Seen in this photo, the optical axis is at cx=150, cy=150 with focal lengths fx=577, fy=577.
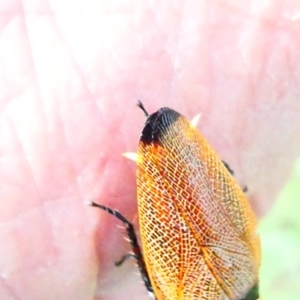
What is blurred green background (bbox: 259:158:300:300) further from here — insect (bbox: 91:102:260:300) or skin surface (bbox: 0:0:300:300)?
insect (bbox: 91:102:260:300)

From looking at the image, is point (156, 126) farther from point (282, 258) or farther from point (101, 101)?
point (282, 258)

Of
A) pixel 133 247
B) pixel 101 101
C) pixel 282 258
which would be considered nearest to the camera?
pixel 101 101

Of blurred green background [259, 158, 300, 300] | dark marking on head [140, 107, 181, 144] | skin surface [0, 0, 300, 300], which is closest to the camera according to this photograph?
skin surface [0, 0, 300, 300]

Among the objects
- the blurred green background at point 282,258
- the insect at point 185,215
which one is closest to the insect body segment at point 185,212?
the insect at point 185,215

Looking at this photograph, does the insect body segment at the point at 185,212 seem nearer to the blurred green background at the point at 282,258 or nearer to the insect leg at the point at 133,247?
the insect leg at the point at 133,247

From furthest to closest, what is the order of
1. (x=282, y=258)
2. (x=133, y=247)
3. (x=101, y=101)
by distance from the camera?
(x=282, y=258), (x=133, y=247), (x=101, y=101)

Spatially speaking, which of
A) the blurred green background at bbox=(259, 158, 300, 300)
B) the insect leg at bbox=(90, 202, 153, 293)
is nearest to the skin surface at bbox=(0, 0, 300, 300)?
the insect leg at bbox=(90, 202, 153, 293)

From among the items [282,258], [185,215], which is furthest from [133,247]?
[282,258]

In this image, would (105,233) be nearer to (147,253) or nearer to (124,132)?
(147,253)
